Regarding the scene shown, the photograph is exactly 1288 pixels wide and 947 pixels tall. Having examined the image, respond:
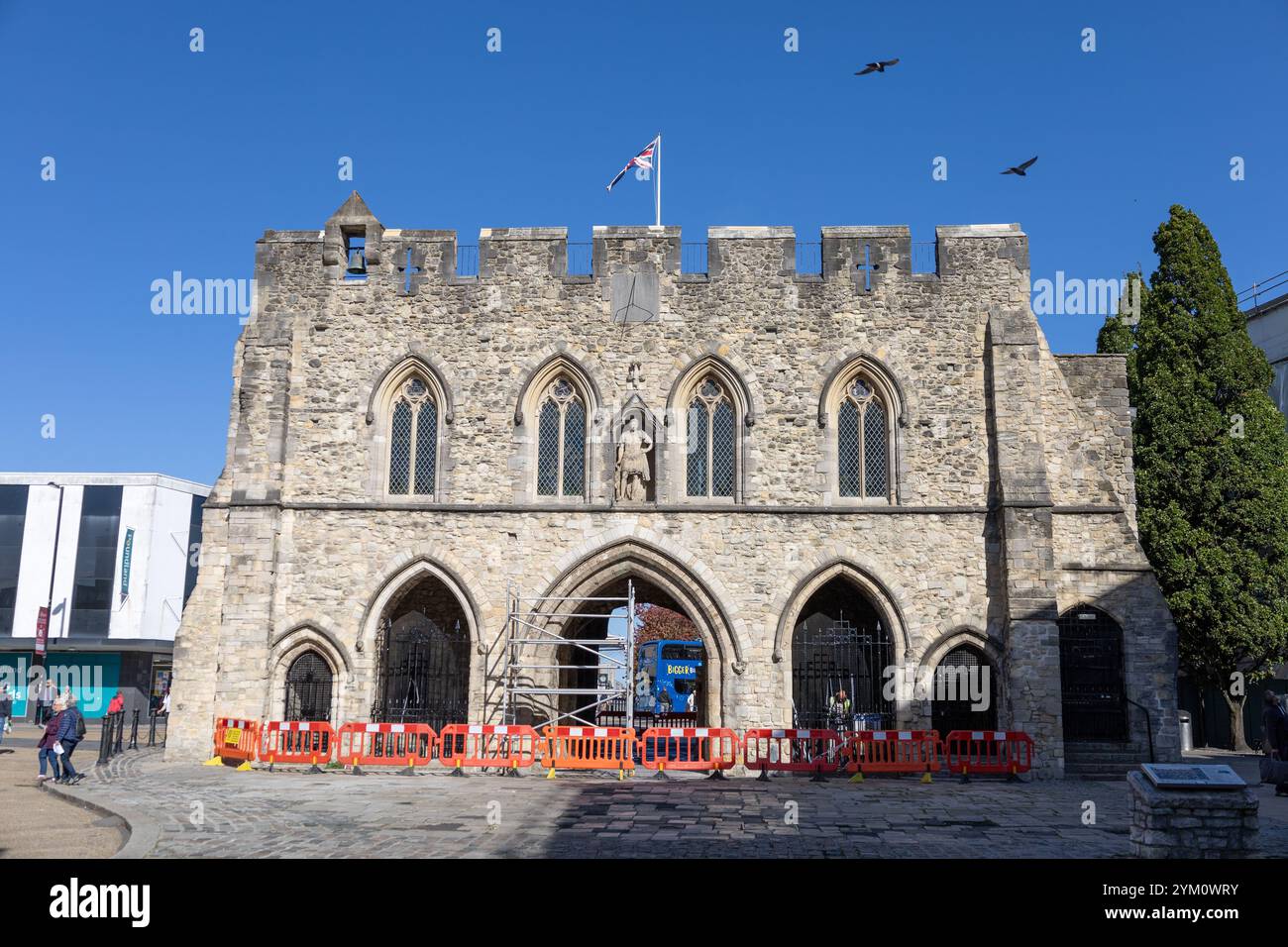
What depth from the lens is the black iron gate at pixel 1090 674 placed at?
1741cm

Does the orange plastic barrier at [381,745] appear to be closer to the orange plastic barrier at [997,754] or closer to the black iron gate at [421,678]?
the black iron gate at [421,678]

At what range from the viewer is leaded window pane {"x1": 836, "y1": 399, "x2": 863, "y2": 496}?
18172 mm

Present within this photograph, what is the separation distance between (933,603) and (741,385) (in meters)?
4.63

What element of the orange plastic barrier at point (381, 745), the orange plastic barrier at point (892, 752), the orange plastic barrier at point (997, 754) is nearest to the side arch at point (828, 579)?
the orange plastic barrier at point (892, 752)

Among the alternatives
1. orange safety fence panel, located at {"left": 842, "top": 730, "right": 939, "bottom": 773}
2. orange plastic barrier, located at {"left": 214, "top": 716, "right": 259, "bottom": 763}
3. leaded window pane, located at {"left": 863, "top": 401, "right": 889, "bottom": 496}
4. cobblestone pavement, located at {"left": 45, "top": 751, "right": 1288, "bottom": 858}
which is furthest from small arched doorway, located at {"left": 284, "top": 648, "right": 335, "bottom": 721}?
leaded window pane, located at {"left": 863, "top": 401, "right": 889, "bottom": 496}

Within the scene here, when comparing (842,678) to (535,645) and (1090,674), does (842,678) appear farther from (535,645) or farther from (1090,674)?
(535,645)

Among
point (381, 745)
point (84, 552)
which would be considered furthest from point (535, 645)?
point (84, 552)

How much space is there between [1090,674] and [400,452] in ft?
38.4

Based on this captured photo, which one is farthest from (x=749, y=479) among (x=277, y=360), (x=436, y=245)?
(x=277, y=360)

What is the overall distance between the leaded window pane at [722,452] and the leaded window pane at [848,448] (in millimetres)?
1755

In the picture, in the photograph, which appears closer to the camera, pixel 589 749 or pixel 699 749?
pixel 589 749

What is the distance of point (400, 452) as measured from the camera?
18.6m

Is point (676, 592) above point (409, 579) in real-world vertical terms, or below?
below
